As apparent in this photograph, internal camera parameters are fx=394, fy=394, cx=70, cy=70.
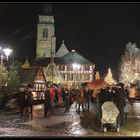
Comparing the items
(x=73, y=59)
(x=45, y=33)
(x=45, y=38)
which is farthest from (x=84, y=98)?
(x=45, y=33)

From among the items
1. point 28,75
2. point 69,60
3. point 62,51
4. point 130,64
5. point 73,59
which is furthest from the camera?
point 62,51

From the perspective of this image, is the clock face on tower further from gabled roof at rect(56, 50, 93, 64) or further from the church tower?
gabled roof at rect(56, 50, 93, 64)

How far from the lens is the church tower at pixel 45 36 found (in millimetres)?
114625

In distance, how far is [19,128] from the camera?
17.0 metres

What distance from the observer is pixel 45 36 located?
115 metres

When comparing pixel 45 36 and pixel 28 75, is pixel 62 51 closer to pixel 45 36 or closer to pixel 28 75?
pixel 45 36

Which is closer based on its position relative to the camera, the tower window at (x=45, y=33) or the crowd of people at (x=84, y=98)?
the crowd of people at (x=84, y=98)

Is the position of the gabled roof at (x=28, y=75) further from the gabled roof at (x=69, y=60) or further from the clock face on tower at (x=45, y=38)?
the clock face on tower at (x=45, y=38)

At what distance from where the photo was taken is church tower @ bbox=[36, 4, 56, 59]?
376ft

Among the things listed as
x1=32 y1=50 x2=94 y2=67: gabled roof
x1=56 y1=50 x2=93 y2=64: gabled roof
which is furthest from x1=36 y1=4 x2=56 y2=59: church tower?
x1=56 y1=50 x2=93 y2=64: gabled roof

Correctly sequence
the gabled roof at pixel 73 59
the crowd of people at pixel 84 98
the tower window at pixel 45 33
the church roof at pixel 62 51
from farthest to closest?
1. the church roof at pixel 62 51
2. the tower window at pixel 45 33
3. the gabled roof at pixel 73 59
4. the crowd of people at pixel 84 98

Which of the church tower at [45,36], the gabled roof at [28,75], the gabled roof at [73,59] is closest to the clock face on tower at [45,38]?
the church tower at [45,36]

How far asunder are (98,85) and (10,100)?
10543 mm

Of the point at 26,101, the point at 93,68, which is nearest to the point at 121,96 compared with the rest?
the point at 26,101
